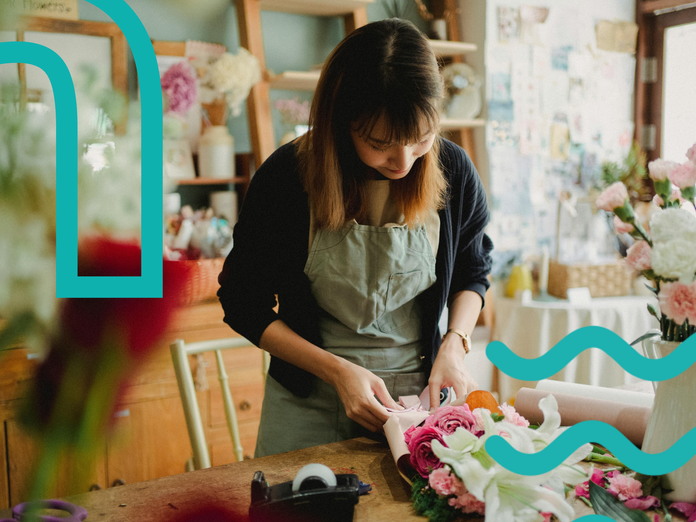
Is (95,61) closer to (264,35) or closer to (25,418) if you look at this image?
(25,418)

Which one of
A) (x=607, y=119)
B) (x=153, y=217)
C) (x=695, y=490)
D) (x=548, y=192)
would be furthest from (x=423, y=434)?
(x=607, y=119)

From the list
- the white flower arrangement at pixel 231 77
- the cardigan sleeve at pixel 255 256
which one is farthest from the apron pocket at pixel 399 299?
the white flower arrangement at pixel 231 77

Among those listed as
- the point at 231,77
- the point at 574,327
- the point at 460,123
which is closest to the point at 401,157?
the point at 231,77

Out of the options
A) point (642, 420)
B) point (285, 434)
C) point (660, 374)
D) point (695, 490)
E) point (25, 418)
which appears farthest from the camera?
point (285, 434)

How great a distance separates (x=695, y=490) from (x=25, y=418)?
0.74 metres

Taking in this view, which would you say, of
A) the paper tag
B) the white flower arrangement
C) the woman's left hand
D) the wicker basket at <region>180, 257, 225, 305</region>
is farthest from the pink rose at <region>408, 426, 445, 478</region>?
the paper tag

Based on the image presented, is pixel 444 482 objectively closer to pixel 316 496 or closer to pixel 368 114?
pixel 316 496

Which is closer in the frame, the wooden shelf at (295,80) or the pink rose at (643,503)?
the pink rose at (643,503)

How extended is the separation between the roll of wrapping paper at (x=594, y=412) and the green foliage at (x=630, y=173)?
2716mm

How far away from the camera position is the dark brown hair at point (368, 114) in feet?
2.79

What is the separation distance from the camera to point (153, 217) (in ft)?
0.83

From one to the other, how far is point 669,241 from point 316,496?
18.5 inches

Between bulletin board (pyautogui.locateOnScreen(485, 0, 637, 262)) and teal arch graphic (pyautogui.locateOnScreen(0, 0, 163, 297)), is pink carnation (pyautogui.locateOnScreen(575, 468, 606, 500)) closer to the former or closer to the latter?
teal arch graphic (pyautogui.locateOnScreen(0, 0, 163, 297))

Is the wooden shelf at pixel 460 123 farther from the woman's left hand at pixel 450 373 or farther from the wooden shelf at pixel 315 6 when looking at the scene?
the woman's left hand at pixel 450 373
